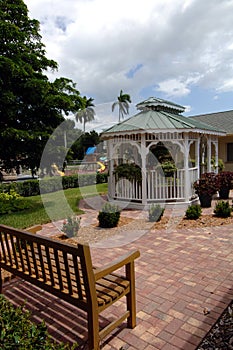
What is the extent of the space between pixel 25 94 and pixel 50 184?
655cm

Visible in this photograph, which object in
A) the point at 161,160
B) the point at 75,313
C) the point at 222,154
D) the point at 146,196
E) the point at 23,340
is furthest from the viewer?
the point at 222,154

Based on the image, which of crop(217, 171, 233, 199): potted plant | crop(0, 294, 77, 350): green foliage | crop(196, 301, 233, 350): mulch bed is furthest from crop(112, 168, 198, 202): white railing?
crop(0, 294, 77, 350): green foliage

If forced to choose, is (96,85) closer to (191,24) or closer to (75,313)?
(191,24)

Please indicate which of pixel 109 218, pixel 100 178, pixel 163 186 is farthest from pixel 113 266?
pixel 100 178

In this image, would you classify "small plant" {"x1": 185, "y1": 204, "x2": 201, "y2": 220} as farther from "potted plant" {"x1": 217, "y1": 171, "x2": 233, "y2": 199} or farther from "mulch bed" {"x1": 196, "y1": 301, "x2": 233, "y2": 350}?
"mulch bed" {"x1": 196, "y1": 301, "x2": 233, "y2": 350}

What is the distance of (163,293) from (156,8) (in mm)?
6516

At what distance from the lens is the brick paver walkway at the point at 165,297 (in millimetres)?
2480

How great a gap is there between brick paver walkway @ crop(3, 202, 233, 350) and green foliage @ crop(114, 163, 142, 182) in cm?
416

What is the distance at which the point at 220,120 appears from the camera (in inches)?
687

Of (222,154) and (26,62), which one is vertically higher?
(26,62)

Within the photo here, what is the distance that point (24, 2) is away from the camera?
367 inches

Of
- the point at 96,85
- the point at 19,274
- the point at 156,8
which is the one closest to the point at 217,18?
the point at 156,8

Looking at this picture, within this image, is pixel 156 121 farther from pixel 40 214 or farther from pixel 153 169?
pixel 40 214

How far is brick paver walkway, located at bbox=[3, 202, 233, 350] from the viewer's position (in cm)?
248
